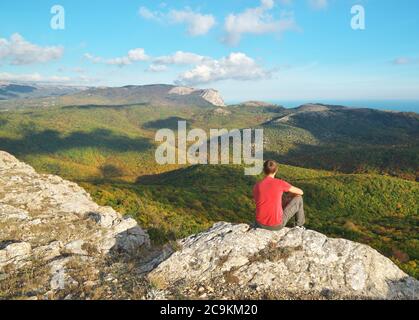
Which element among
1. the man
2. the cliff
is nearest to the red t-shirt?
the man

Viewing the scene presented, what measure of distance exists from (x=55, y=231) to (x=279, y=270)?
859 cm

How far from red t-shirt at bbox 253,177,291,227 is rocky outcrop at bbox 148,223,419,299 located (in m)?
0.49

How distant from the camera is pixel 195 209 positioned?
50.6 m

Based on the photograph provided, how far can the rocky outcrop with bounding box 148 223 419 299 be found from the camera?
30.6ft

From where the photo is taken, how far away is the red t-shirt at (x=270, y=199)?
11.3 metres

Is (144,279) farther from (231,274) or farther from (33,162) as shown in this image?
(33,162)

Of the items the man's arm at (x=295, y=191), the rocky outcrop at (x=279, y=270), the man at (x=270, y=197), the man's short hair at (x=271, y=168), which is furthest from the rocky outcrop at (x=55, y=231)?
the man's arm at (x=295, y=191)

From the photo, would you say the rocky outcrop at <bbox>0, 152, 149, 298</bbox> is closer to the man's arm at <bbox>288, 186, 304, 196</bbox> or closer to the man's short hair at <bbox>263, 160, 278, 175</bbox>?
the man's short hair at <bbox>263, 160, 278, 175</bbox>

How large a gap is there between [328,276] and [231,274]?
2.76m

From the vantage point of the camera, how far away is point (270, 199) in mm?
11438

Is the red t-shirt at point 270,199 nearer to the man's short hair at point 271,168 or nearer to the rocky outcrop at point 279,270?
the man's short hair at point 271,168

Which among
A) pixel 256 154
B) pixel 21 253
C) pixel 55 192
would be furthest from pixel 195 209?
pixel 256 154

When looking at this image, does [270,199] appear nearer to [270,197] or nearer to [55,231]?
[270,197]
